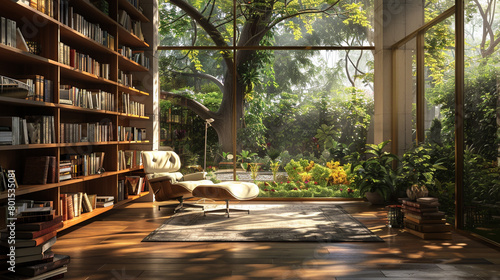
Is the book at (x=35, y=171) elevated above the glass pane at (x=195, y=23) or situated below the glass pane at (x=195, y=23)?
below

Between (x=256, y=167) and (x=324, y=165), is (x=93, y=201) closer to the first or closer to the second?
(x=256, y=167)

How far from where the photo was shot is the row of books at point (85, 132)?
165 inches

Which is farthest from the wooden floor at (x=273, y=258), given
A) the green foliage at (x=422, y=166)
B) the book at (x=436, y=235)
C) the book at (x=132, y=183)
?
the book at (x=132, y=183)

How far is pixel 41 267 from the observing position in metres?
2.74

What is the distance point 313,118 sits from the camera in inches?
276

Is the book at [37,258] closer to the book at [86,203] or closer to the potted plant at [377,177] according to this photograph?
the book at [86,203]

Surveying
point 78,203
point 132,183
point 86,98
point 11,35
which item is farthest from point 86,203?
point 11,35

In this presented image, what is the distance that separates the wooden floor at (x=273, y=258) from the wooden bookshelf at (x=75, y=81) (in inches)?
23.1

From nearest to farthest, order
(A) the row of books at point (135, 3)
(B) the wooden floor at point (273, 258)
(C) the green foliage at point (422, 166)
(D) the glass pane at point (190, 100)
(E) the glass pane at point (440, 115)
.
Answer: (B) the wooden floor at point (273, 258) → (E) the glass pane at point (440, 115) → (C) the green foliage at point (422, 166) → (A) the row of books at point (135, 3) → (D) the glass pane at point (190, 100)

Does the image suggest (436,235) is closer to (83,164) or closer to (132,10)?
(83,164)

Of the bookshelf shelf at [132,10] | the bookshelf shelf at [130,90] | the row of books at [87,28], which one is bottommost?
the bookshelf shelf at [130,90]

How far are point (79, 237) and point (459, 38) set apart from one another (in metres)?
4.42

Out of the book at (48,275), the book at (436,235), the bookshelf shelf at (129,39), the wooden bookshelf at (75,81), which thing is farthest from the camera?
the bookshelf shelf at (129,39)

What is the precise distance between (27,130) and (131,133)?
8.17 ft
